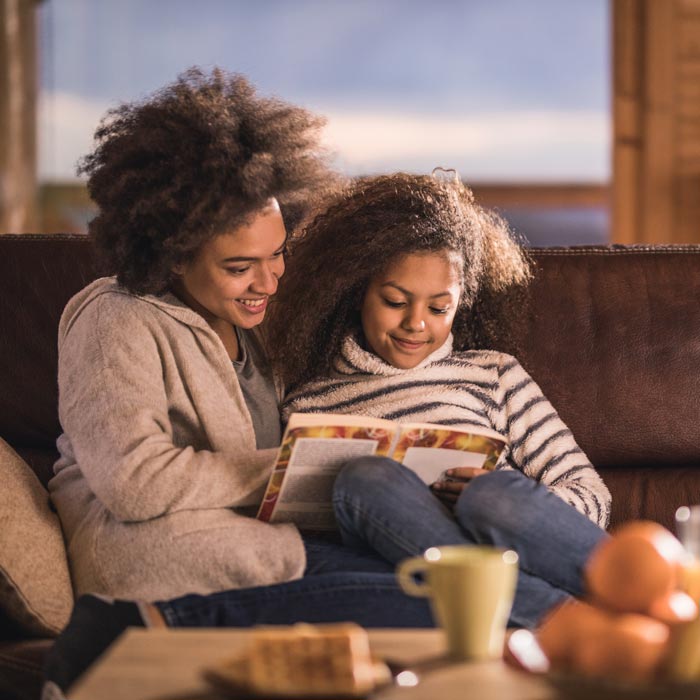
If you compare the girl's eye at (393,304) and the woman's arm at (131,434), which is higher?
the girl's eye at (393,304)

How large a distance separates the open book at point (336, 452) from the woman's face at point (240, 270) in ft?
0.96

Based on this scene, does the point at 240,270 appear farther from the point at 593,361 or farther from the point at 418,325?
the point at 593,361

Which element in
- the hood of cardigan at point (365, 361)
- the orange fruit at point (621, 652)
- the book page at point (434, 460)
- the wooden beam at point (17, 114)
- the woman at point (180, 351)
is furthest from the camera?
the wooden beam at point (17, 114)

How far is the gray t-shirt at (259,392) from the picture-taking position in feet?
6.74

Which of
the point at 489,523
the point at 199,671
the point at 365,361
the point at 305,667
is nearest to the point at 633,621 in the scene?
the point at 305,667

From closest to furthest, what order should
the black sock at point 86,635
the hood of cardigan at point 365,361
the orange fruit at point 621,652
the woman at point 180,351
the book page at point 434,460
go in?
the orange fruit at point 621,652
the black sock at point 86,635
the woman at point 180,351
the book page at point 434,460
the hood of cardigan at point 365,361

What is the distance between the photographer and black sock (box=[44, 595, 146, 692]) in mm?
1548

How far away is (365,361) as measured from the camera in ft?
Answer: 6.98

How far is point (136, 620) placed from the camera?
1574 mm

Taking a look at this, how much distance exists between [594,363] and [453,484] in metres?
0.48

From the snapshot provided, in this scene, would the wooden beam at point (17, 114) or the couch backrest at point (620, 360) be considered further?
the wooden beam at point (17, 114)

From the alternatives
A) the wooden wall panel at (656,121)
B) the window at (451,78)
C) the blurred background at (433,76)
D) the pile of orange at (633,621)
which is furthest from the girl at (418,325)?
the window at (451,78)

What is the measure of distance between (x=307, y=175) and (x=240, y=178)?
186 millimetres

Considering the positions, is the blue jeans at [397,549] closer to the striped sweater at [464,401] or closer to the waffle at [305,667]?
the striped sweater at [464,401]
